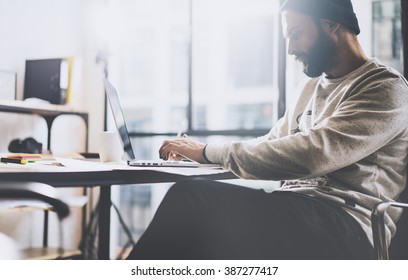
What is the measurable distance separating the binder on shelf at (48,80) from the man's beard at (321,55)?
1.20 m

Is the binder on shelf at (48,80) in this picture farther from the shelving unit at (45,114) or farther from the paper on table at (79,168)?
the paper on table at (79,168)

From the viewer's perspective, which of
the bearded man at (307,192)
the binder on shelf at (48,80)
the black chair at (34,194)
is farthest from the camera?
the binder on shelf at (48,80)

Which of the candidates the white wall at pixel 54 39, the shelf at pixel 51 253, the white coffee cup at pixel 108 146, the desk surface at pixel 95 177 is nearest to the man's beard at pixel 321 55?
the desk surface at pixel 95 177

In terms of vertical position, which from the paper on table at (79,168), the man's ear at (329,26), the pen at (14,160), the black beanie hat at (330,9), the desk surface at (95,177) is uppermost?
the black beanie hat at (330,9)

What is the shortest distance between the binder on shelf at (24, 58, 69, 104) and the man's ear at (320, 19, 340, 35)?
1246 millimetres

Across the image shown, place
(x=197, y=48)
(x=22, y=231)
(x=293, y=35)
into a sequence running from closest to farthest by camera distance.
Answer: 1. (x=293, y=35)
2. (x=22, y=231)
3. (x=197, y=48)

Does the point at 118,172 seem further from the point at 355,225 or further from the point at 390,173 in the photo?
the point at 390,173

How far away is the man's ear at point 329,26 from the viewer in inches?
50.5

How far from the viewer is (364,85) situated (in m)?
1.13

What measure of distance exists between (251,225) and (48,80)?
4.63ft

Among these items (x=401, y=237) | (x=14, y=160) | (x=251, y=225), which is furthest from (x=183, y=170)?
(x=401, y=237)

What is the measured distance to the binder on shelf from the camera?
1.98 metres
